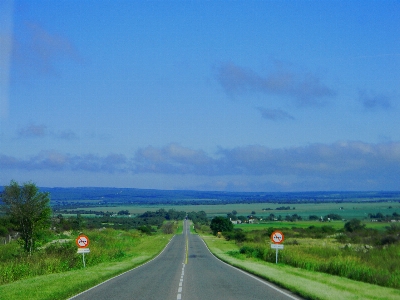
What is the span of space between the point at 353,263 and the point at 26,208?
85.6 ft

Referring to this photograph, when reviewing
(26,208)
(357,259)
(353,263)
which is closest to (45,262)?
(26,208)

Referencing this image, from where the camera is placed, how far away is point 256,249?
147 ft

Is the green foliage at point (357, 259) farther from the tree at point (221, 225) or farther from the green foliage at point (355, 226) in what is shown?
the tree at point (221, 225)

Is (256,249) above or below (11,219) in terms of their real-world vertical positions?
below

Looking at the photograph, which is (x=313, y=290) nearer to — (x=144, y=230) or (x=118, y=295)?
(x=118, y=295)

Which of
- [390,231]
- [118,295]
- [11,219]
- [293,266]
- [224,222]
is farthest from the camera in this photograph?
[224,222]

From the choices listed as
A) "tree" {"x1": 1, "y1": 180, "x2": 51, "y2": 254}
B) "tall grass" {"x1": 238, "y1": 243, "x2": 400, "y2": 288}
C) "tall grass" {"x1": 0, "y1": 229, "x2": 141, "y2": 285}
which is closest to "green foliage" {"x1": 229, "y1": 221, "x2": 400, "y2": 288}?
"tall grass" {"x1": 238, "y1": 243, "x2": 400, "y2": 288}

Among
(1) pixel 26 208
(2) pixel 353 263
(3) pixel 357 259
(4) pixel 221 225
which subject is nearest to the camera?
(2) pixel 353 263

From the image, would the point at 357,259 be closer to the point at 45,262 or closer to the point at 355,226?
the point at 45,262

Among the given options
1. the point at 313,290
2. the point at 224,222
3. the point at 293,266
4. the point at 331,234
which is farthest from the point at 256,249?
the point at 224,222

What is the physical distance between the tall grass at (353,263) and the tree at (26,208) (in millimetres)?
17693

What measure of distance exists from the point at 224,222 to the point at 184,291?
4171 inches

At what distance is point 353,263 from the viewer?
92.4 ft

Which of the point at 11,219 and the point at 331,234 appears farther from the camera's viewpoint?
the point at 331,234
